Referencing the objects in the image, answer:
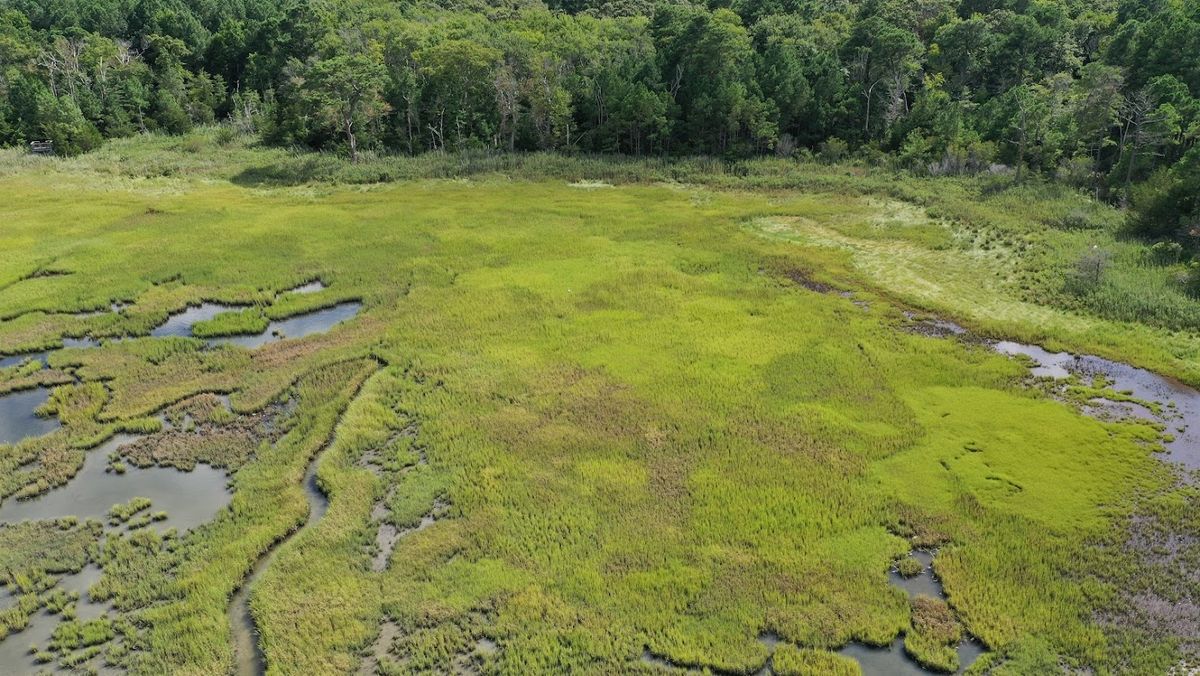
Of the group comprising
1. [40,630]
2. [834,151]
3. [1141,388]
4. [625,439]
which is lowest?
[40,630]

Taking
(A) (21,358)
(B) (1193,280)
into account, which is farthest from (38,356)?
(B) (1193,280)

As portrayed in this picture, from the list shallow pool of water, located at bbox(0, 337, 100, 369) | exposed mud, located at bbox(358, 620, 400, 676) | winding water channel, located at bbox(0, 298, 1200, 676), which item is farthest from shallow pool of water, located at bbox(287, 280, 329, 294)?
exposed mud, located at bbox(358, 620, 400, 676)

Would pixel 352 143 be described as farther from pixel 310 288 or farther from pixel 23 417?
pixel 23 417

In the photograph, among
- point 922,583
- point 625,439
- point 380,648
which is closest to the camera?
point 380,648

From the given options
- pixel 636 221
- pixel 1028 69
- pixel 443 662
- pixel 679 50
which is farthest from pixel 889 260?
pixel 1028 69

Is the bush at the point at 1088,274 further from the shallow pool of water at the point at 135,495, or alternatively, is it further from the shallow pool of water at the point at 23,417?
the shallow pool of water at the point at 23,417

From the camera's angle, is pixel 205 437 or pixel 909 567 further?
pixel 205 437

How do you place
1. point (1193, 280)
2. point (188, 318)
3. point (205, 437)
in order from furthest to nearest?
point (188, 318) < point (1193, 280) < point (205, 437)

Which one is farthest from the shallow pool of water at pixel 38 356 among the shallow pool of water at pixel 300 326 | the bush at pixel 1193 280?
the bush at pixel 1193 280
